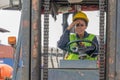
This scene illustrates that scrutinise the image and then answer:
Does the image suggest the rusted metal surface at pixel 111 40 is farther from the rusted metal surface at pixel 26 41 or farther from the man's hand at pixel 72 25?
the man's hand at pixel 72 25

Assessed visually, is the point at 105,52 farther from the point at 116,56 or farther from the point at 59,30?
the point at 59,30

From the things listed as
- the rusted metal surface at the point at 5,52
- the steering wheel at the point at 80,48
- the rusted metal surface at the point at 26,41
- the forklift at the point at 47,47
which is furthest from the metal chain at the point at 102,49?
the rusted metal surface at the point at 5,52

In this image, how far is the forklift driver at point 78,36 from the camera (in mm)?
4207

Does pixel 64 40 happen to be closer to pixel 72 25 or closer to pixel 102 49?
pixel 72 25

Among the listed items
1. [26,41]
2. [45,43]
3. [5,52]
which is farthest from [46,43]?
[5,52]

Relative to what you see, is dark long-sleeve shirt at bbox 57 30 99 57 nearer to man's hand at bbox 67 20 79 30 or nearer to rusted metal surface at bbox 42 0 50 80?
man's hand at bbox 67 20 79 30

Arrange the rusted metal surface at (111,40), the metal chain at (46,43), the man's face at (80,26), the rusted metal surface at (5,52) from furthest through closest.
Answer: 1. the rusted metal surface at (5,52)
2. the man's face at (80,26)
3. the metal chain at (46,43)
4. the rusted metal surface at (111,40)

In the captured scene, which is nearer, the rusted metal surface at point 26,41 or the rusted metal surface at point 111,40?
the rusted metal surface at point 111,40

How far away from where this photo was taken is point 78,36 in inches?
176

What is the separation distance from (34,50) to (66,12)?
53.8 inches

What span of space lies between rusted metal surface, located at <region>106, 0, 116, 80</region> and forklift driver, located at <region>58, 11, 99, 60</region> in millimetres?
748

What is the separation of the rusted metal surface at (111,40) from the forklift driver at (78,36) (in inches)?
29.5

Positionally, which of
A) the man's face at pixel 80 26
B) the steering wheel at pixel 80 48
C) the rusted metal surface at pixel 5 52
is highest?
the man's face at pixel 80 26

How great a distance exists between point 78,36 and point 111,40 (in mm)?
1156
